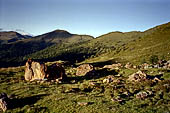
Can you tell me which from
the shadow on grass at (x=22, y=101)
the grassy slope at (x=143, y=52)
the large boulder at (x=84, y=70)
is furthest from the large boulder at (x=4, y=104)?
the grassy slope at (x=143, y=52)

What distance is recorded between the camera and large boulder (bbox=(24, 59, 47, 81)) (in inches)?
1706

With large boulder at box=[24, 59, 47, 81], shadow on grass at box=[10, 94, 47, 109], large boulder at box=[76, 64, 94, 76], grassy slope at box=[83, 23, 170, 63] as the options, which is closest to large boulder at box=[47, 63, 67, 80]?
large boulder at box=[24, 59, 47, 81]

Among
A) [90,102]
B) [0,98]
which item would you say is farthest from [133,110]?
[0,98]

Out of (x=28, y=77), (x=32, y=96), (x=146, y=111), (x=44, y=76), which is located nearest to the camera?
(x=146, y=111)

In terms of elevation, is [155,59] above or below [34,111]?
above

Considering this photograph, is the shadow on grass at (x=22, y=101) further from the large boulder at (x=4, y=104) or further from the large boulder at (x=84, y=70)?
the large boulder at (x=84, y=70)

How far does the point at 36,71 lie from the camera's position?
44906 mm

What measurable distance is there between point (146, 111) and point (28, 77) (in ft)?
128

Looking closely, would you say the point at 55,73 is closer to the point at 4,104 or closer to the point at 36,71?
the point at 36,71

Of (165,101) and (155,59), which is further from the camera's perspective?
(155,59)

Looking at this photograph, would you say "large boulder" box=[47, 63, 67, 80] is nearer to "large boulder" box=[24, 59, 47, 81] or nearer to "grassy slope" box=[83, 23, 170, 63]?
"large boulder" box=[24, 59, 47, 81]

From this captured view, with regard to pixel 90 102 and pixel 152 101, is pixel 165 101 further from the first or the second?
pixel 90 102

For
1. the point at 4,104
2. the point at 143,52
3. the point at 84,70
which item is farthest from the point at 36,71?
the point at 143,52

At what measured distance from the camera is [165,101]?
19953 mm
